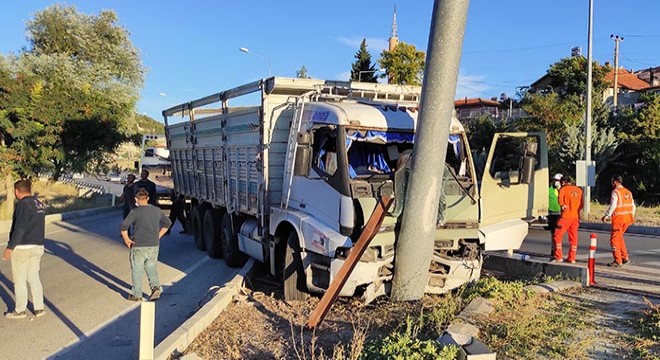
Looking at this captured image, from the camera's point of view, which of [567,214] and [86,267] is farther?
[86,267]

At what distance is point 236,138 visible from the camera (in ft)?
33.5

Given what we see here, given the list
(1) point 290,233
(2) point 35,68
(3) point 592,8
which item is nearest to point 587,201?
(3) point 592,8

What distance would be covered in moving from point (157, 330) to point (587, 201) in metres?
17.4

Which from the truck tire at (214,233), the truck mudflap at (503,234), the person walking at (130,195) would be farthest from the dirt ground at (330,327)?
the person walking at (130,195)

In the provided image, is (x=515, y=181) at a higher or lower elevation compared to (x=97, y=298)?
higher

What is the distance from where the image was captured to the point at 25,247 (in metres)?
7.20

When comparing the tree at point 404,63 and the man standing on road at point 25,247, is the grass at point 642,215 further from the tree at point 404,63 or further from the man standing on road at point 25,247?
the tree at point 404,63

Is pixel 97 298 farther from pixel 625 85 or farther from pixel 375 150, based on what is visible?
pixel 625 85

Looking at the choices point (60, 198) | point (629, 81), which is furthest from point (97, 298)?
point (629, 81)

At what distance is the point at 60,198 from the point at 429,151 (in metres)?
28.7

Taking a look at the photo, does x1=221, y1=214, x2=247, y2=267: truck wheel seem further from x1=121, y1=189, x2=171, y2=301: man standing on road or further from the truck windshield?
the truck windshield

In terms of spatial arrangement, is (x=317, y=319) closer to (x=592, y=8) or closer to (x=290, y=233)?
(x=290, y=233)

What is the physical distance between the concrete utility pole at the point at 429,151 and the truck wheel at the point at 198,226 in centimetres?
717

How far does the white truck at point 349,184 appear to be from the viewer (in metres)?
6.66
